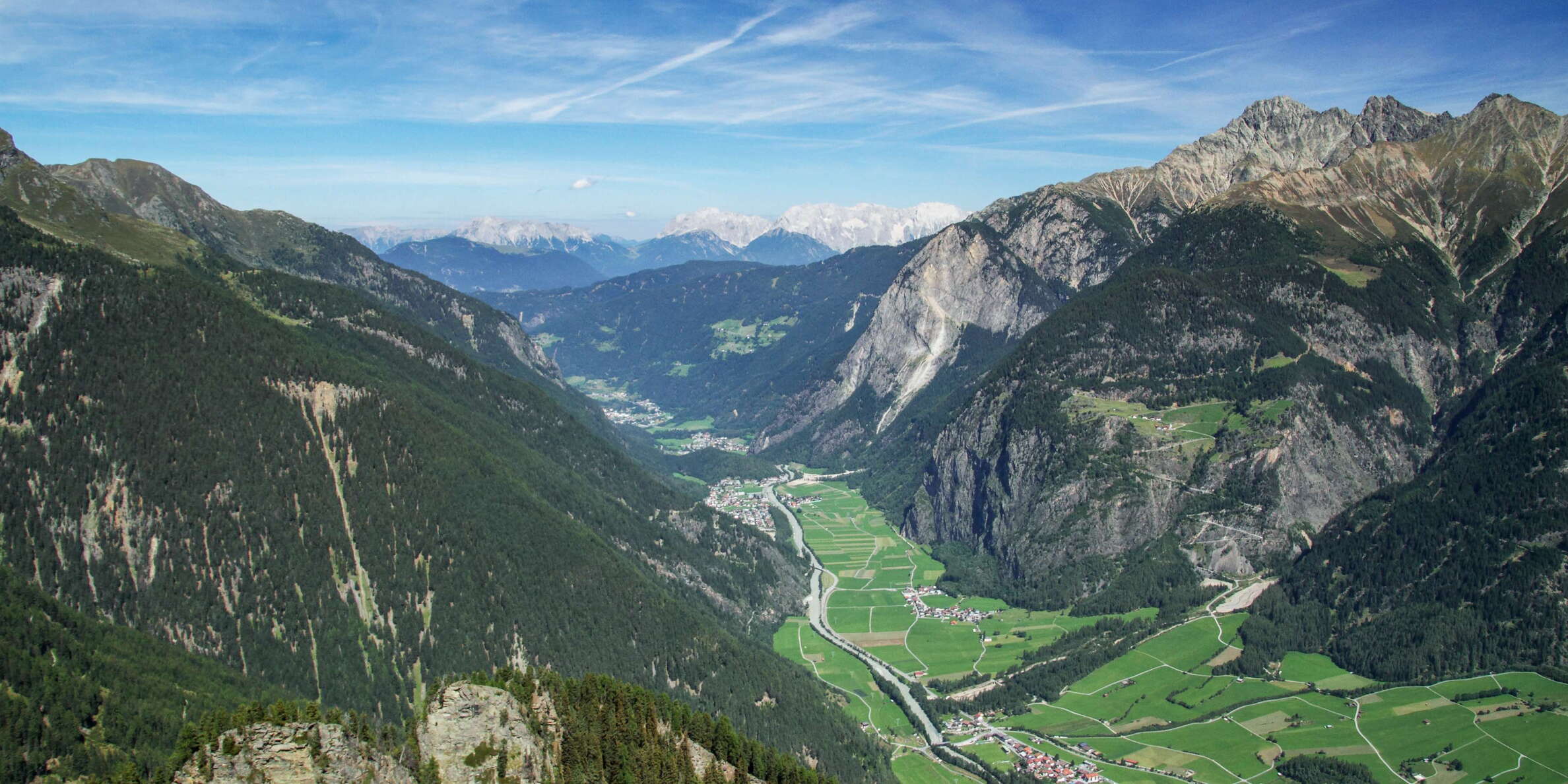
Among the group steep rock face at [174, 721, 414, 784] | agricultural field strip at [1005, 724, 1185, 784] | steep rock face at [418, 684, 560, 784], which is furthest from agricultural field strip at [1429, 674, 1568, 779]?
steep rock face at [174, 721, 414, 784]

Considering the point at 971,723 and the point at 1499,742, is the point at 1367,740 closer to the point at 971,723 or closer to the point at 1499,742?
the point at 1499,742

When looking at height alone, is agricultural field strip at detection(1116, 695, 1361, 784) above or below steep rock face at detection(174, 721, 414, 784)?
below

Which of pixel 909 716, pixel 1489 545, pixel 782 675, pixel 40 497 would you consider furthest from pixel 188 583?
pixel 1489 545

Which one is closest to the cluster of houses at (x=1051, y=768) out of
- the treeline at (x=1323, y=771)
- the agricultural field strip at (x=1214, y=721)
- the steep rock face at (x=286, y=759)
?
the agricultural field strip at (x=1214, y=721)

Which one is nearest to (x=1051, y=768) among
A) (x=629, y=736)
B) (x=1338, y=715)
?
(x=1338, y=715)

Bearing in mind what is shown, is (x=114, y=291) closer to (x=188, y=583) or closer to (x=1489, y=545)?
(x=188, y=583)

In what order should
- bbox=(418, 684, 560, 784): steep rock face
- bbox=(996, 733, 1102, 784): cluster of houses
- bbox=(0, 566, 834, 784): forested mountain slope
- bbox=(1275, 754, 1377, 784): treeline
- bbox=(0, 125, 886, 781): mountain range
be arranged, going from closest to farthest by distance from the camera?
1. bbox=(0, 566, 834, 784): forested mountain slope
2. bbox=(418, 684, 560, 784): steep rock face
3. bbox=(1275, 754, 1377, 784): treeline
4. bbox=(996, 733, 1102, 784): cluster of houses
5. bbox=(0, 125, 886, 781): mountain range

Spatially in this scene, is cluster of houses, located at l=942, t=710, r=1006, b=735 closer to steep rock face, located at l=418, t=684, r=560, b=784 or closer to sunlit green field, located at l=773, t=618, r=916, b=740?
sunlit green field, located at l=773, t=618, r=916, b=740
